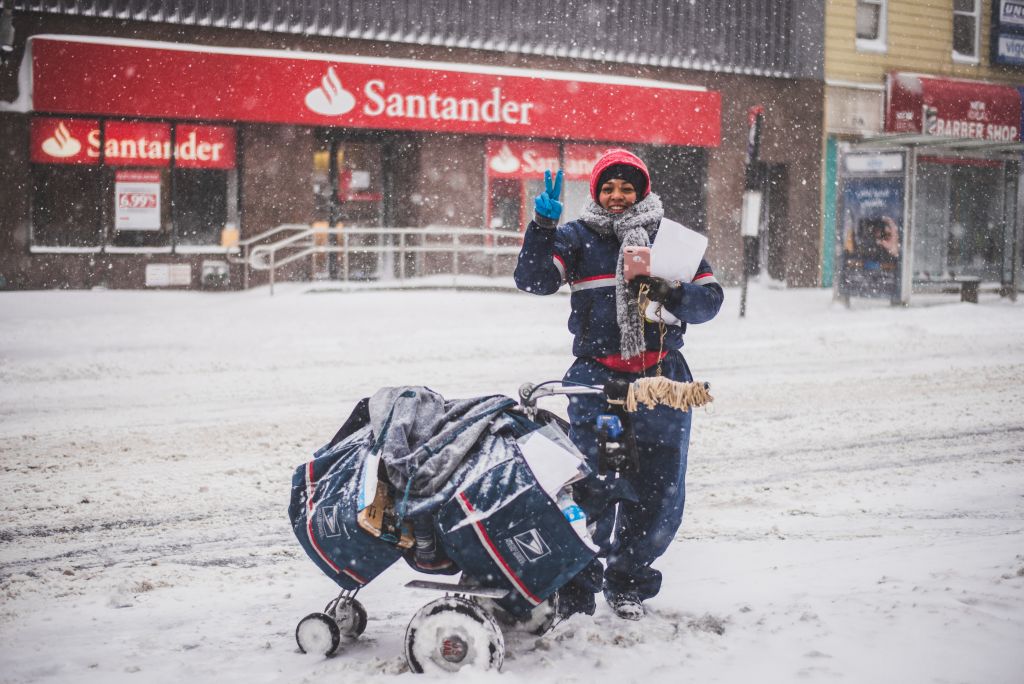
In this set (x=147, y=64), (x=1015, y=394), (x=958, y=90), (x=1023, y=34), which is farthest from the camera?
(x=1023, y=34)

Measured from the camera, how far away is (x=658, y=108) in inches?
776

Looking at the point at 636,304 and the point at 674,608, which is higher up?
the point at 636,304

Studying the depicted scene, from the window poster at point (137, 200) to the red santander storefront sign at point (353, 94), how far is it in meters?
1.02

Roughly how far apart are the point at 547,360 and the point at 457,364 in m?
1.01

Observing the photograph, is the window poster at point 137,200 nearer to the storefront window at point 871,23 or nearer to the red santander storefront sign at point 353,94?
the red santander storefront sign at point 353,94

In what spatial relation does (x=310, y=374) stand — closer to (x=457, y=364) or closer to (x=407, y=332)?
(x=457, y=364)

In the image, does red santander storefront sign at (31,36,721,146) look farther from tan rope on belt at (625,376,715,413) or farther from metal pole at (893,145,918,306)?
tan rope on belt at (625,376,715,413)

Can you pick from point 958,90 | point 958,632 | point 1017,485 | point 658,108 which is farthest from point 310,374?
point 958,90

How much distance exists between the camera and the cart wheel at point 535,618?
3594mm

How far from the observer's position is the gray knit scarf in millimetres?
3781

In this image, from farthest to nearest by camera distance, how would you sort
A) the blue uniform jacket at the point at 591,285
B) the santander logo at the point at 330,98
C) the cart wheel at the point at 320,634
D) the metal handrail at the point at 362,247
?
the santander logo at the point at 330,98, the metal handrail at the point at 362,247, the blue uniform jacket at the point at 591,285, the cart wheel at the point at 320,634

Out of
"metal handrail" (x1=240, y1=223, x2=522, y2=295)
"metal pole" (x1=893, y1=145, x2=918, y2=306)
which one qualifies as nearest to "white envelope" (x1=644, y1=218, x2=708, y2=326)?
"metal handrail" (x1=240, y1=223, x2=522, y2=295)

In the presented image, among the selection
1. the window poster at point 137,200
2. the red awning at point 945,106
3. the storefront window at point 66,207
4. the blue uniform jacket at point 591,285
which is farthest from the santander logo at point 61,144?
the red awning at point 945,106

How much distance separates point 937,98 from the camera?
71.9 ft
